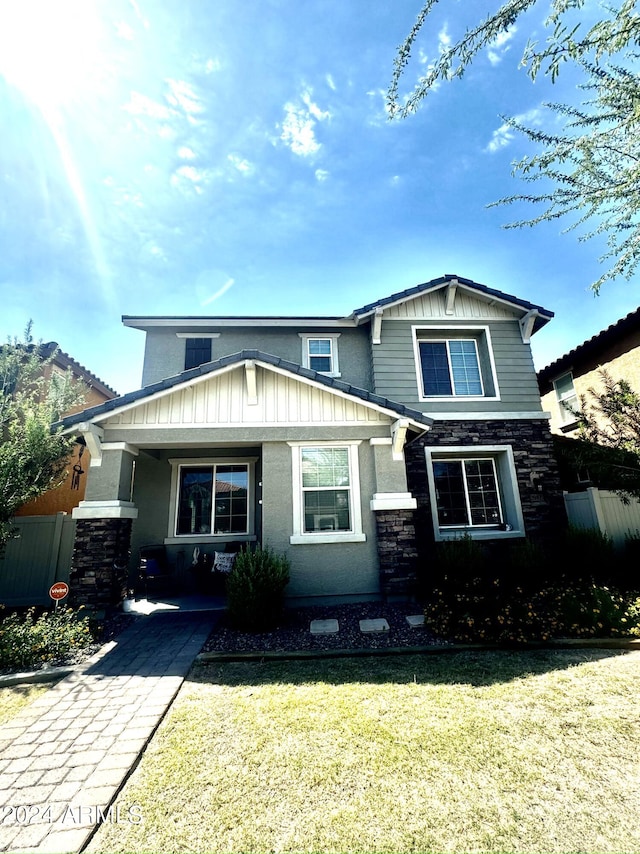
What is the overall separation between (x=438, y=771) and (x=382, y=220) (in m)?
9.92

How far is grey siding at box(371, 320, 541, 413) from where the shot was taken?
34.9 feet

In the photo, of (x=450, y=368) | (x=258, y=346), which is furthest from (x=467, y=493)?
(x=258, y=346)

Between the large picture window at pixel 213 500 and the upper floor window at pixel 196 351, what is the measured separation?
324cm

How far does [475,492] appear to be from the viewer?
414 inches

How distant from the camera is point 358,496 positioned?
7895 mm

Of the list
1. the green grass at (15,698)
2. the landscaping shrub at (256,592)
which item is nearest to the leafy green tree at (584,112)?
the landscaping shrub at (256,592)

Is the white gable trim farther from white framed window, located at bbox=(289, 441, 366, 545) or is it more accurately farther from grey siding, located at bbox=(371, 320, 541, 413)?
grey siding, located at bbox=(371, 320, 541, 413)

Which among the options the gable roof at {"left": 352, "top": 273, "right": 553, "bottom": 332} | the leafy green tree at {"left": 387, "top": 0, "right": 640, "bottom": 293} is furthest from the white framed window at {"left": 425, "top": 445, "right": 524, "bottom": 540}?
the leafy green tree at {"left": 387, "top": 0, "right": 640, "bottom": 293}

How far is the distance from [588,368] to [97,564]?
51.8ft

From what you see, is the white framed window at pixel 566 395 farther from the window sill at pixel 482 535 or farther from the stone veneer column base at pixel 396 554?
the stone veneer column base at pixel 396 554

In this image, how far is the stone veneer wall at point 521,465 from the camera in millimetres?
9844

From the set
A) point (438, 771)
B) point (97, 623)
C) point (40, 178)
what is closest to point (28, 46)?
point (40, 178)

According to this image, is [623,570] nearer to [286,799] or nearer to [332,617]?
[332,617]

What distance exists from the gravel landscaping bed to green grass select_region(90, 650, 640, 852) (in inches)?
31.7
